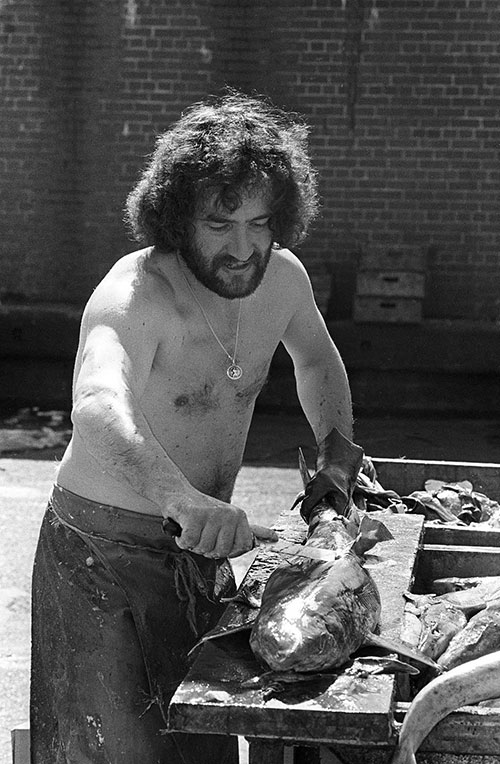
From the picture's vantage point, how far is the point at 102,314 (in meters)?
3.32

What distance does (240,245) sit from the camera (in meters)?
3.37

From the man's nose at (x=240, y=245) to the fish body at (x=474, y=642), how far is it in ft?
3.69

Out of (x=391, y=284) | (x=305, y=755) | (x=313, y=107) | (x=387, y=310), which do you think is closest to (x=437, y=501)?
(x=305, y=755)

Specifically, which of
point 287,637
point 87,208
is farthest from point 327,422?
point 87,208

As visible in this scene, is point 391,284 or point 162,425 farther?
point 391,284

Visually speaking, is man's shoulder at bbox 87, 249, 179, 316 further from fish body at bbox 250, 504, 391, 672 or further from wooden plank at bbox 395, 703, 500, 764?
wooden plank at bbox 395, 703, 500, 764

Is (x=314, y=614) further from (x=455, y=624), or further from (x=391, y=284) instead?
(x=391, y=284)

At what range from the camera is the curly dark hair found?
340 centimetres

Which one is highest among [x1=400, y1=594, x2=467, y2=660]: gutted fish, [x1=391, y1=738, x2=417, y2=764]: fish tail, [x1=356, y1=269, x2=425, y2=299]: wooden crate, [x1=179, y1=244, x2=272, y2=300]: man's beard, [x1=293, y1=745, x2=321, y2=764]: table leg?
[x1=179, y1=244, x2=272, y2=300]: man's beard

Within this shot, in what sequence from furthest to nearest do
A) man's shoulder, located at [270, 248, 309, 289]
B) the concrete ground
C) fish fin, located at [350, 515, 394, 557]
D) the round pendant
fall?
1. the concrete ground
2. man's shoulder, located at [270, 248, 309, 289]
3. fish fin, located at [350, 515, 394, 557]
4. the round pendant

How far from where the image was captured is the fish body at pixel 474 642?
3236mm

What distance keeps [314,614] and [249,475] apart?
5.84 meters

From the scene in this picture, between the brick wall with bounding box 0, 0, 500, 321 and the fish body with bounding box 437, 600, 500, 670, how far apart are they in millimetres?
8094

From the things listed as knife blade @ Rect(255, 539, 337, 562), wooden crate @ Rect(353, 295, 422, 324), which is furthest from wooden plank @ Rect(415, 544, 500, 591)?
wooden crate @ Rect(353, 295, 422, 324)
